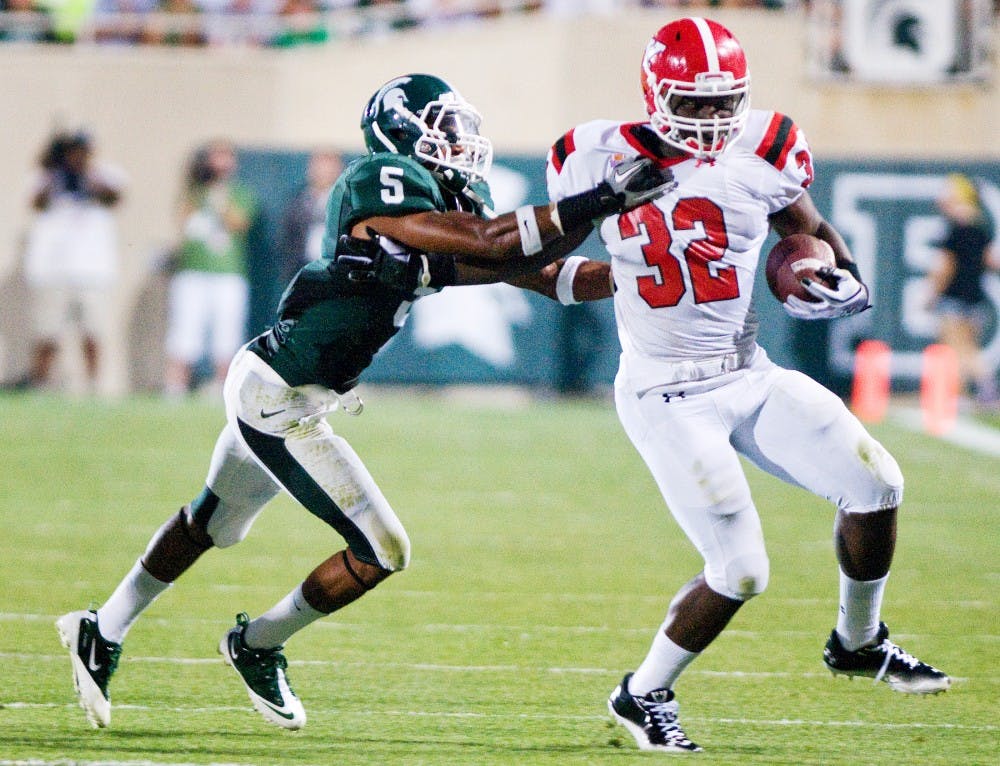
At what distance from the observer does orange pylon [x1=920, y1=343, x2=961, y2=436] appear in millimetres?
10694

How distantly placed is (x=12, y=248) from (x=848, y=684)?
9.13m

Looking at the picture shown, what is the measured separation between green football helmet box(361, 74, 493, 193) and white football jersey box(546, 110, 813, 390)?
0.72 feet

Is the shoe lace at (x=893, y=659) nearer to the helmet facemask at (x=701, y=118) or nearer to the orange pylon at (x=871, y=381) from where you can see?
the helmet facemask at (x=701, y=118)

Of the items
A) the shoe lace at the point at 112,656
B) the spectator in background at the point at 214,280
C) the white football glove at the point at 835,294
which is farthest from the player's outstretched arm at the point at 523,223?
the spectator in background at the point at 214,280

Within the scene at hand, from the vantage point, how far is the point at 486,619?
5.30 m

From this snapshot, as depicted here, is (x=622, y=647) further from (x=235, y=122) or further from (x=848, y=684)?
(x=235, y=122)

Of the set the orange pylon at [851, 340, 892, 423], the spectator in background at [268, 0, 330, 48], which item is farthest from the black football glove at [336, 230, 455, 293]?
the spectator in background at [268, 0, 330, 48]

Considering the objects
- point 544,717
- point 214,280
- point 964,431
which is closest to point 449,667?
point 544,717

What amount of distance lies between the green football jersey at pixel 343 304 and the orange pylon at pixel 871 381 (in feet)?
24.5

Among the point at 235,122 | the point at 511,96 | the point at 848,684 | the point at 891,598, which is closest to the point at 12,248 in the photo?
the point at 235,122

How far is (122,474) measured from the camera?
8172 mm

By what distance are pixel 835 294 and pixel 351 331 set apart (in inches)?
44.4

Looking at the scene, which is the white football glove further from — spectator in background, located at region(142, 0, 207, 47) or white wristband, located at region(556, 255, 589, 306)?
spectator in background, located at region(142, 0, 207, 47)

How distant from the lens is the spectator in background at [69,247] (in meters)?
11.9
